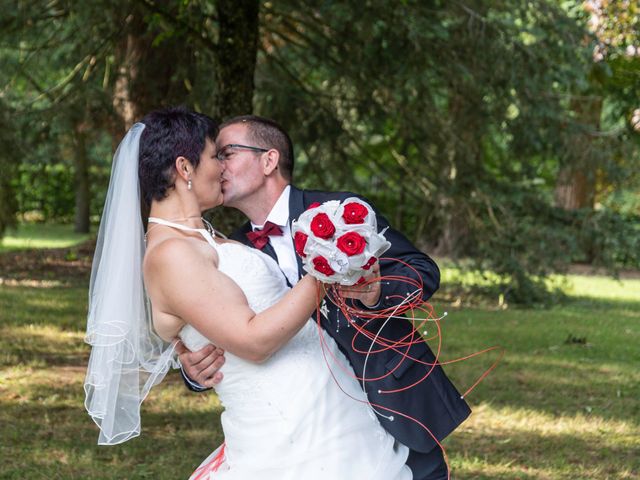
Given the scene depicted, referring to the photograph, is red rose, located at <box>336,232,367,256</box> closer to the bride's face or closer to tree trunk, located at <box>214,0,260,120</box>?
the bride's face

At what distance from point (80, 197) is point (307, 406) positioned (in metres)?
24.6

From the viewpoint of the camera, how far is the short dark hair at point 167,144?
2.92 metres

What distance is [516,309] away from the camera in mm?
12844

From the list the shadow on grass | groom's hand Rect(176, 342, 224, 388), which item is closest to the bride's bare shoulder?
groom's hand Rect(176, 342, 224, 388)

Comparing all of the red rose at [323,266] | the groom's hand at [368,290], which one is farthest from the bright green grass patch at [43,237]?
the red rose at [323,266]

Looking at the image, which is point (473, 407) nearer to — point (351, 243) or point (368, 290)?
point (368, 290)

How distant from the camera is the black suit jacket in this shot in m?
3.07

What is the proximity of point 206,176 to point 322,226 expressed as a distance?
2.10ft

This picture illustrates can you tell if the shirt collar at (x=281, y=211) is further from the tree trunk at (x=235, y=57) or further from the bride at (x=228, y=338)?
the tree trunk at (x=235, y=57)

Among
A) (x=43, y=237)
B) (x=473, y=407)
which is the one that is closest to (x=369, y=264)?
(x=473, y=407)

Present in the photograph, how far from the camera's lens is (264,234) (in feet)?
10.9

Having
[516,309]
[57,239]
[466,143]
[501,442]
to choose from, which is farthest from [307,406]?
[57,239]

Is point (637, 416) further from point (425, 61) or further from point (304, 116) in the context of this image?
point (304, 116)

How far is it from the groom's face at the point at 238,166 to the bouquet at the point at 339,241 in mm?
735
